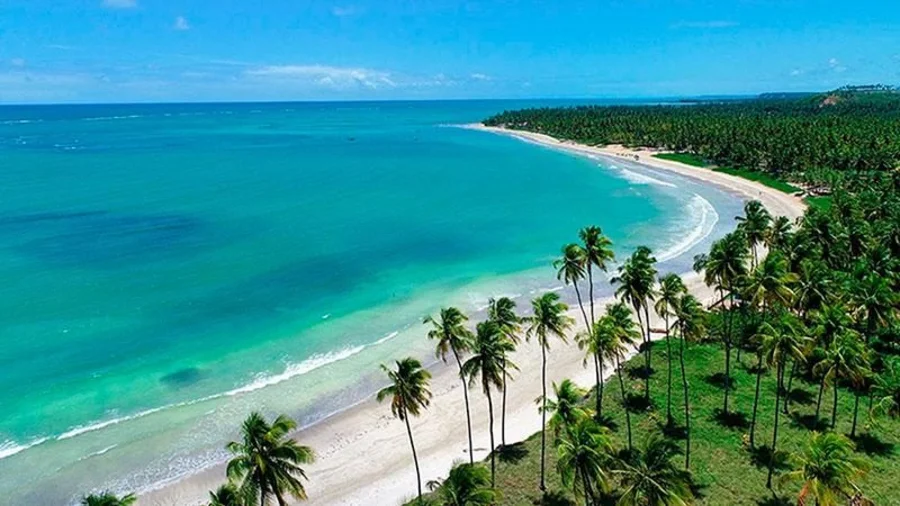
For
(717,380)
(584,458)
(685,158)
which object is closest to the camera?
(584,458)

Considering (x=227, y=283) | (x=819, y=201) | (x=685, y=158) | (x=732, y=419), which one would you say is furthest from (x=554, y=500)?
(x=685, y=158)

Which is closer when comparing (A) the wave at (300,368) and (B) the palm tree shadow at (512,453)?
(B) the palm tree shadow at (512,453)

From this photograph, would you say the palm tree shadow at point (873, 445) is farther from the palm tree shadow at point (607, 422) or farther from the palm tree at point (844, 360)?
the palm tree shadow at point (607, 422)

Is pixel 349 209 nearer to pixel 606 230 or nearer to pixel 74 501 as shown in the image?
pixel 606 230

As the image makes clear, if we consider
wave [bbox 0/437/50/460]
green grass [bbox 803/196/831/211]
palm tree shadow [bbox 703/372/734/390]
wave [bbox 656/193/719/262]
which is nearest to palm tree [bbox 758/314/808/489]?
palm tree shadow [bbox 703/372/734/390]

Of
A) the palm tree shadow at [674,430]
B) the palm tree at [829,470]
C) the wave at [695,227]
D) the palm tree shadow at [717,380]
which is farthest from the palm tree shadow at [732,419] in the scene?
the wave at [695,227]

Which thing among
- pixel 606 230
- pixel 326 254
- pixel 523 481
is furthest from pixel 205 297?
pixel 606 230

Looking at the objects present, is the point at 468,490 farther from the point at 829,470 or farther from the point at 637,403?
the point at 637,403
